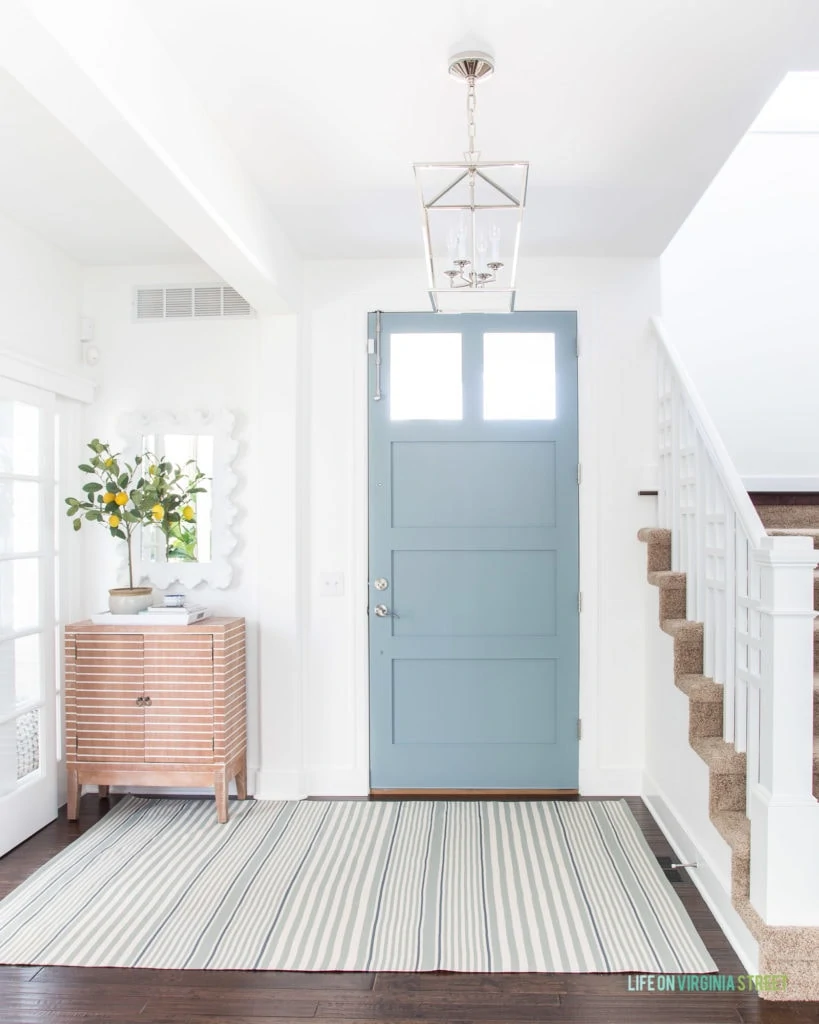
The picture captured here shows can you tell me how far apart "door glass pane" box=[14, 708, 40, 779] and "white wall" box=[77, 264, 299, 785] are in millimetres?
636

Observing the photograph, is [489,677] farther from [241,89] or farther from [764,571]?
[241,89]

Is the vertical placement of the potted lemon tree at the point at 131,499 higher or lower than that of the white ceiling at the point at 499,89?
lower

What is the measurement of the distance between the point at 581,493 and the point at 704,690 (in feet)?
4.14

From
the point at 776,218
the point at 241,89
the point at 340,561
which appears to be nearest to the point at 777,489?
the point at 776,218

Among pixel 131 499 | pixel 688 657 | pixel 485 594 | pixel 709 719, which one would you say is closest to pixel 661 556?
pixel 688 657

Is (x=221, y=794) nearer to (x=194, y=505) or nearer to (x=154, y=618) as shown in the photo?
(x=154, y=618)

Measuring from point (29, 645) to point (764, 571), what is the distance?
9.79 ft

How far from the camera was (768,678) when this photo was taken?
225cm

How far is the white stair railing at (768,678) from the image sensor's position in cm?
221

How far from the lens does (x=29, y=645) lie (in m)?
3.46

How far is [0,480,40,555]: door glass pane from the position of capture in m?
3.30

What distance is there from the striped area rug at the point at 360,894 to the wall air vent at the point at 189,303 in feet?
7.76

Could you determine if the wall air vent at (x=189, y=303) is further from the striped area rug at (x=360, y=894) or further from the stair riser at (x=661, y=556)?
the striped area rug at (x=360, y=894)

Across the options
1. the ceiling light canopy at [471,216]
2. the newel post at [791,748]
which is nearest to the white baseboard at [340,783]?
the newel post at [791,748]
